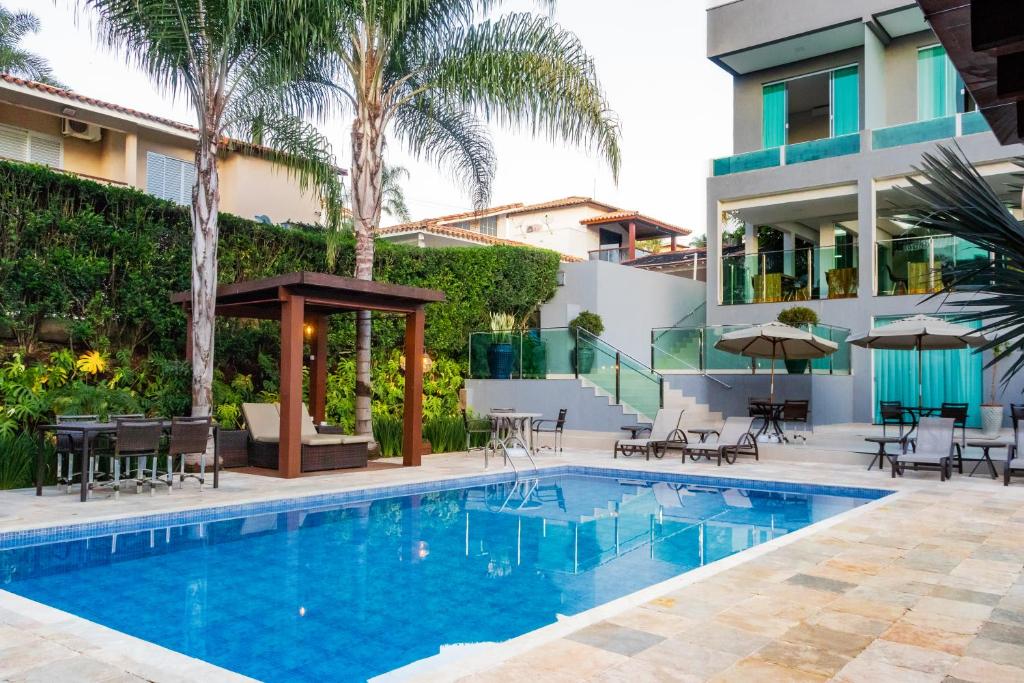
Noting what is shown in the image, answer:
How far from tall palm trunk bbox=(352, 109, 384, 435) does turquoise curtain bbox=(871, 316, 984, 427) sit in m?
11.0

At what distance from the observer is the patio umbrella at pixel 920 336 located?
40.1 ft

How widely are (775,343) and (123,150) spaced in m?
15.0

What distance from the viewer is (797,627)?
4363mm

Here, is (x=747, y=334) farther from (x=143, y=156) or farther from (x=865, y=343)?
(x=143, y=156)

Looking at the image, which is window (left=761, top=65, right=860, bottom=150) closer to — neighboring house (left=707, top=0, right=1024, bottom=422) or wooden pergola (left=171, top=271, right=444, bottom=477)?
neighboring house (left=707, top=0, right=1024, bottom=422)

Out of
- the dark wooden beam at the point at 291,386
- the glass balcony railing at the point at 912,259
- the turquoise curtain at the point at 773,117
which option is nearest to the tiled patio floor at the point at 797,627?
the dark wooden beam at the point at 291,386

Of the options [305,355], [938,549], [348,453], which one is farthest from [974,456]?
[305,355]

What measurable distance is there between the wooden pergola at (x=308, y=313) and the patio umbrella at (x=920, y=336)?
735 cm

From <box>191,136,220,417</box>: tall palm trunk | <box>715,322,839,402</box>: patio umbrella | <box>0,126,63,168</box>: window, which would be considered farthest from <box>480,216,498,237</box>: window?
<box>191,136,220,417</box>: tall palm trunk

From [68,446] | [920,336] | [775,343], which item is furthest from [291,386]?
[920,336]

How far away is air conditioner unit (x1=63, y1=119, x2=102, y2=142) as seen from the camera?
17281mm

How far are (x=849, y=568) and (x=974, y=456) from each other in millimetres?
8065

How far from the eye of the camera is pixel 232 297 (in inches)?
449

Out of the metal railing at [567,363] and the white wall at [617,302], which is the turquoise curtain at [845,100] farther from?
the metal railing at [567,363]
